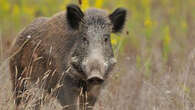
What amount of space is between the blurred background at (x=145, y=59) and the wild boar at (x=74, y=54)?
397mm

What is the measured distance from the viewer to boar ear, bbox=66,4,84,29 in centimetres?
597

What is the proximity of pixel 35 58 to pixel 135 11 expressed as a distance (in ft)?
24.7

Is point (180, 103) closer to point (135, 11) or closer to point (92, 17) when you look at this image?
point (92, 17)

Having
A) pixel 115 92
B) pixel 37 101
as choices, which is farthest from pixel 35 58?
pixel 115 92

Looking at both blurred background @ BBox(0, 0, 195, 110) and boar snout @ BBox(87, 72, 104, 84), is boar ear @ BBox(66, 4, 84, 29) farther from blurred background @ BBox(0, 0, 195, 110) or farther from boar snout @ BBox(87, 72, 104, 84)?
boar snout @ BBox(87, 72, 104, 84)

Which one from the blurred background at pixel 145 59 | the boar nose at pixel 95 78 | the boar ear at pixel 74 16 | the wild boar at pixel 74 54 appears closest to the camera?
the boar nose at pixel 95 78

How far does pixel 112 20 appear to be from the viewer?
617 centimetres

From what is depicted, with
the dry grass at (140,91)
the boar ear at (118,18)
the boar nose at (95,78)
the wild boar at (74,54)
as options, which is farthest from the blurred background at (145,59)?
the boar nose at (95,78)

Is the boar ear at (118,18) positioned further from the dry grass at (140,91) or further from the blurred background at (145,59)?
the dry grass at (140,91)

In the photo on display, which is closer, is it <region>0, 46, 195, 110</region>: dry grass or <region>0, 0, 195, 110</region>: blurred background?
<region>0, 46, 195, 110</region>: dry grass

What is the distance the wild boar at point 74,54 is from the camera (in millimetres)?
5551

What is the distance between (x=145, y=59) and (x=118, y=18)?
329cm

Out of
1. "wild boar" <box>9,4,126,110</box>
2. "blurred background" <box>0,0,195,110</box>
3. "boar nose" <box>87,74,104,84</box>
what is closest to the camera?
"boar nose" <box>87,74,104,84</box>

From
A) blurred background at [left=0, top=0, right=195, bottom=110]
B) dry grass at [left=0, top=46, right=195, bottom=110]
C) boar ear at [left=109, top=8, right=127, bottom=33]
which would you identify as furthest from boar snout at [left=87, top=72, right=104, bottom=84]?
boar ear at [left=109, top=8, right=127, bottom=33]
